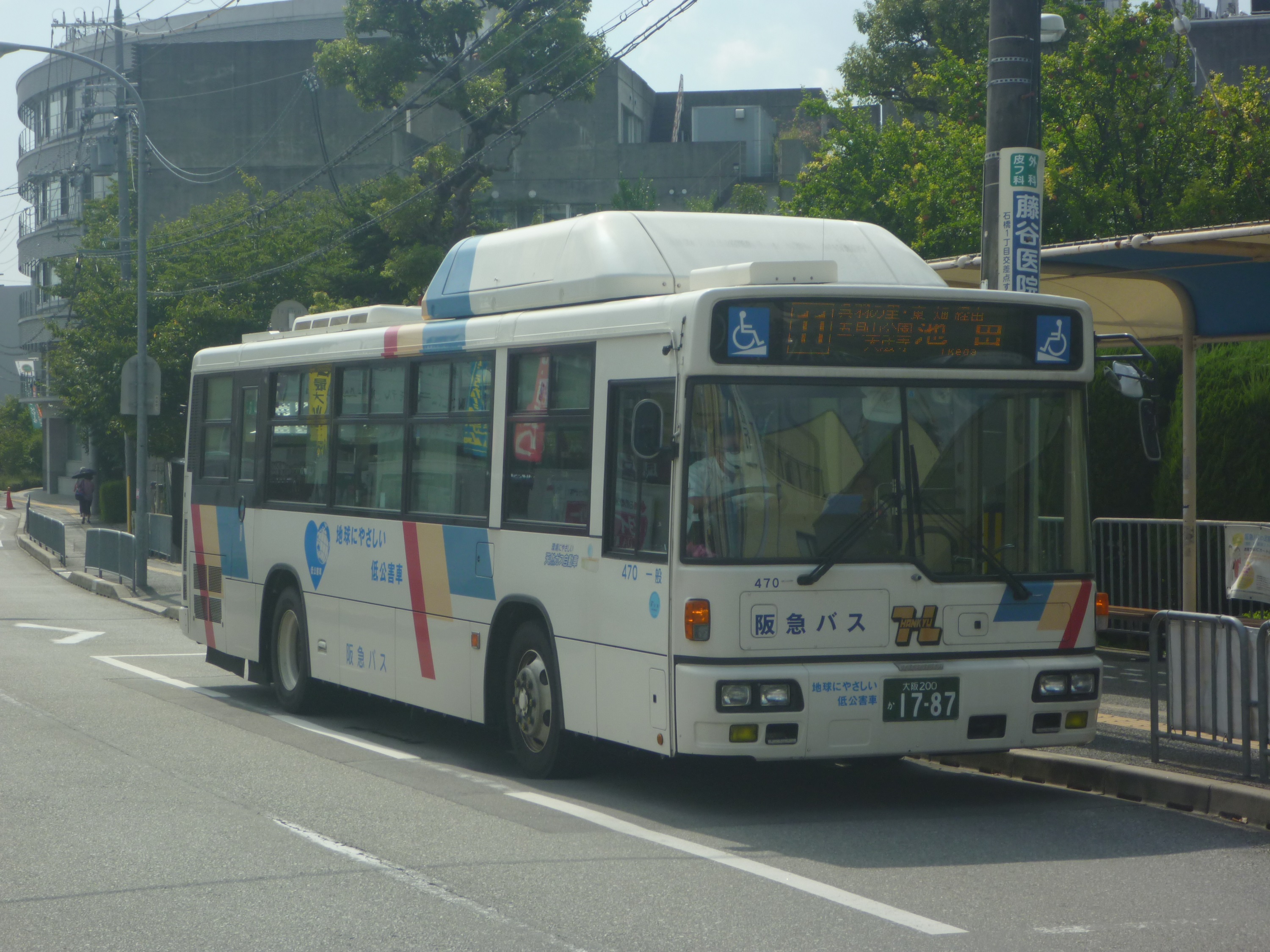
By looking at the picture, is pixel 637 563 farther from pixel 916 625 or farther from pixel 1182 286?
pixel 1182 286

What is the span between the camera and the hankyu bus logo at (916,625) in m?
8.04

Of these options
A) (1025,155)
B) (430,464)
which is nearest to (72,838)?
(430,464)

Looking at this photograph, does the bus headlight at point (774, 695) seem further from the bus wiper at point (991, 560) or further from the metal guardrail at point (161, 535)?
the metal guardrail at point (161, 535)

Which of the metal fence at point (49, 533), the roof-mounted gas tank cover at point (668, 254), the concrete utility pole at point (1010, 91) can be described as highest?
the concrete utility pole at point (1010, 91)

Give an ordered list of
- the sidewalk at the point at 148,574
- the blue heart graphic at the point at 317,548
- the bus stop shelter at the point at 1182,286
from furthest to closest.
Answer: the sidewalk at the point at 148,574
the blue heart graphic at the point at 317,548
the bus stop shelter at the point at 1182,286

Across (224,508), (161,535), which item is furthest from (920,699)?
(161,535)

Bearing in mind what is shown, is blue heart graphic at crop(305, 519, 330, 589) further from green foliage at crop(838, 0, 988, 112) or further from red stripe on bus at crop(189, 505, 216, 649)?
green foliage at crop(838, 0, 988, 112)

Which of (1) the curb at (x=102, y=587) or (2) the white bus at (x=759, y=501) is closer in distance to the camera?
(2) the white bus at (x=759, y=501)

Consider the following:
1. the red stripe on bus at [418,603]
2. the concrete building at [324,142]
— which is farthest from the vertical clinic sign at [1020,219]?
the concrete building at [324,142]

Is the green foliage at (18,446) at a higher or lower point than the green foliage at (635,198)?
lower

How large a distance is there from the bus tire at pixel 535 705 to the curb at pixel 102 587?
12705 millimetres

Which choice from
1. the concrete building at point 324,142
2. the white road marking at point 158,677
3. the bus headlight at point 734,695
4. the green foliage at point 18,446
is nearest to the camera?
the bus headlight at point 734,695

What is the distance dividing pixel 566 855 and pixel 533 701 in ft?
6.81

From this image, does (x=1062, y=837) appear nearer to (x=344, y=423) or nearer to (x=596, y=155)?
(x=344, y=423)
